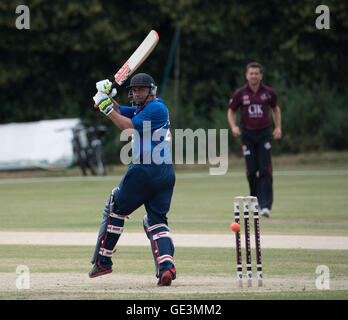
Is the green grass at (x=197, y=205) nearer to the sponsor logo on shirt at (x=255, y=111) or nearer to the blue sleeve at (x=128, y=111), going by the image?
the sponsor logo on shirt at (x=255, y=111)

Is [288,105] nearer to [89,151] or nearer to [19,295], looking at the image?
[89,151]

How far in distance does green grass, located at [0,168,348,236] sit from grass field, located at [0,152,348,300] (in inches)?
0.7

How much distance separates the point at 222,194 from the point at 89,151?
798 centimetres

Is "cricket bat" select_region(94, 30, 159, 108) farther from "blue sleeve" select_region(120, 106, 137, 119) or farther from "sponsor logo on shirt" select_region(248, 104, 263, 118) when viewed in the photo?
"sponsor logo on shirt" select_region(248, 104, 263, 118)

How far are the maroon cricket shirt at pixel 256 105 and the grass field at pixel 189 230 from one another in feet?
5.65

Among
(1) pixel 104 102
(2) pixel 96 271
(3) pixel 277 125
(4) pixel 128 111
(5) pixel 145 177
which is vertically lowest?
(2) pixel 96 271

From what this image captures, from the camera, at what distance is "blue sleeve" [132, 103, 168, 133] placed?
340 inches

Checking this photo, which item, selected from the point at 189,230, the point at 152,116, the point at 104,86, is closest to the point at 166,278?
the point at 152,116

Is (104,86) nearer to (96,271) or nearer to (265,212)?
(96,271)

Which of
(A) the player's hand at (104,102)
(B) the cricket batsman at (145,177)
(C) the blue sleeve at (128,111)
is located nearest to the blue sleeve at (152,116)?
(B) the cricket batsman at (145,177)

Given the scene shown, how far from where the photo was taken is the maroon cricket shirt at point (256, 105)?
48.6ft

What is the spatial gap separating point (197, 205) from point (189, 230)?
401 centimetres

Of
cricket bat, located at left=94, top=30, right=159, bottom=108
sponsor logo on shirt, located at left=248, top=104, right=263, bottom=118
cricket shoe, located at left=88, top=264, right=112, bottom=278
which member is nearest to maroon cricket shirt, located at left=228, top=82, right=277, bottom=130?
sponsor logo on shirt, located at left=248, top=104, right=263, bottom=118

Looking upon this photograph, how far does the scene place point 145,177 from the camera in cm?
874
